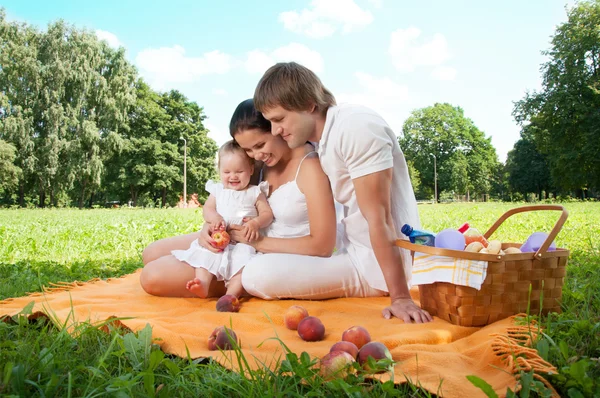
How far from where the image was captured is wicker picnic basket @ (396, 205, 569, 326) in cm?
250

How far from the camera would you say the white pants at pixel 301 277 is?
3.18 meters

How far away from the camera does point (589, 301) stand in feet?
9.48

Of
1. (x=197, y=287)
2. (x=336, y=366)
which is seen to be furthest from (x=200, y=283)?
(x=336, y=366)

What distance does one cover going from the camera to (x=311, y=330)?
7.81 ft

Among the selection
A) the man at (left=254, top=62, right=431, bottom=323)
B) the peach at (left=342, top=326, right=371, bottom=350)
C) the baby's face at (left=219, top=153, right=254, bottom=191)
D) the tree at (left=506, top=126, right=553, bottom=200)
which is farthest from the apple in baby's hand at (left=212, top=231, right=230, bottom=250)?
the tree at (left=506, top=126, right=553, bottom=200)

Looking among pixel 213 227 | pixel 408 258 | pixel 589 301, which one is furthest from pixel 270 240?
pixel 589 301

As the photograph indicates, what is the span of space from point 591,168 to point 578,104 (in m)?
4.01

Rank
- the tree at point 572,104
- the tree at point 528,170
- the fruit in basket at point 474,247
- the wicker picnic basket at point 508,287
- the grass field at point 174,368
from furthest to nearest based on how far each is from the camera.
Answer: the tree at point 528,170, the tree at point 572,104, the fruit in basket at point 474,247, the wicker picnic basket at point 508,287, the grass field at point 174,368

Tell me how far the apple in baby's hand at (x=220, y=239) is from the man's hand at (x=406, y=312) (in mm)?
1228

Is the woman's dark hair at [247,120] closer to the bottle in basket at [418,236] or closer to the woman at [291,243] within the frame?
the woman at [291,243]

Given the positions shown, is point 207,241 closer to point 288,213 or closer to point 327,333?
point 288,213

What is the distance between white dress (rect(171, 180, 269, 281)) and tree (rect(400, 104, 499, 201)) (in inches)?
2052

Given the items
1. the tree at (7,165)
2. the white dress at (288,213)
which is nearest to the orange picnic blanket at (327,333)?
the white dress at (288,213)

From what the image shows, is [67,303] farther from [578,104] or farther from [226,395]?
[578,104]
